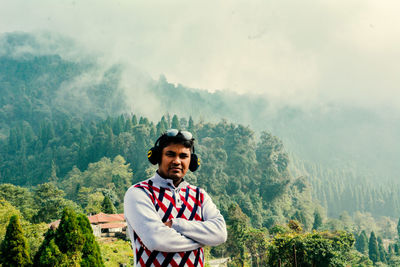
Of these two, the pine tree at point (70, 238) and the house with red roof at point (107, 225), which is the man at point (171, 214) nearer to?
the pine tree at point (70, 238)

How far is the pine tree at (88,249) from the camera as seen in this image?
20.1m

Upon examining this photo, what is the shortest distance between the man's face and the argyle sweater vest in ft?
0.41

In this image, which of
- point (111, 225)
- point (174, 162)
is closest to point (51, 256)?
point (174, 162)

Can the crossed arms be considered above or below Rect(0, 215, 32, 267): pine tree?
above

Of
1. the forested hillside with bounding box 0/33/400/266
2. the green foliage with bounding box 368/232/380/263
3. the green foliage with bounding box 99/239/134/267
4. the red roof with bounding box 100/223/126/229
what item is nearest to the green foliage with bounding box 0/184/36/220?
the forested hillside with bounding box 0/33/400/266

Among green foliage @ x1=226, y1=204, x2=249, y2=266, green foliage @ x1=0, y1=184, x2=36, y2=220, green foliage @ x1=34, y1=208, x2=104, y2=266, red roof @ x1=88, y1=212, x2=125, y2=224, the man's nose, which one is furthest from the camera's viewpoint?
green foliage @ x1=0, y1=184, x2=36, y2=220

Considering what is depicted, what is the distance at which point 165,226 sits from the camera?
299 cm

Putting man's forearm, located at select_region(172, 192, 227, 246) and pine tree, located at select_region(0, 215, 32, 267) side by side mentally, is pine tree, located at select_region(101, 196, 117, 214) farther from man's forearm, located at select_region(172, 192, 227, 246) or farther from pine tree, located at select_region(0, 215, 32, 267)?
man's forearm, located at select_region(172, 192, 227, 246)

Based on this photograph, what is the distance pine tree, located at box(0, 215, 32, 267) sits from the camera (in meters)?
18.6

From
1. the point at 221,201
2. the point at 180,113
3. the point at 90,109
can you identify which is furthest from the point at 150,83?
the point at 221,201

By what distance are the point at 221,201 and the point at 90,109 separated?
333ft

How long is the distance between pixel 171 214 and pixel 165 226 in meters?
0.18

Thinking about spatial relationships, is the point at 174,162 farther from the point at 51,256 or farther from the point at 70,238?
the point at 70,238

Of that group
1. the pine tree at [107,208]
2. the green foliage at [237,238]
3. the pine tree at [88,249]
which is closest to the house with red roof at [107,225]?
the pine tree at [107,208]
